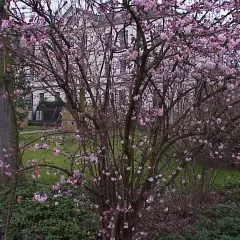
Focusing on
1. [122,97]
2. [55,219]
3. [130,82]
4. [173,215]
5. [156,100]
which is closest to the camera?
[130,82]

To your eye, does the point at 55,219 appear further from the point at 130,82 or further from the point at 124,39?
the point at 124,39

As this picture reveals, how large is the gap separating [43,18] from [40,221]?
304cm

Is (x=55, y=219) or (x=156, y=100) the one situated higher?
(x=156, y=100)

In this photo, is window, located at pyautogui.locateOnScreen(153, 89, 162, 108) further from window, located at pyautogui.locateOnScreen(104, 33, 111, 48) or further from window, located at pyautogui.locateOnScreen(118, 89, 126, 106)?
window, located at pyautogui.locateOnScreen(104, 33, 111, 48)

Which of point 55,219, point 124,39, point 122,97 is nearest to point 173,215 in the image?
point 55,219

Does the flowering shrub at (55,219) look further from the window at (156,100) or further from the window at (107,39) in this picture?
the window at (107,39)

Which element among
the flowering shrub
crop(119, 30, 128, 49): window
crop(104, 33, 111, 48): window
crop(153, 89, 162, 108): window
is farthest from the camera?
the flowering shrub

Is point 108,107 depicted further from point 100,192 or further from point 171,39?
point 171,39

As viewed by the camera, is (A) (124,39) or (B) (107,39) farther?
(B) (107,39)

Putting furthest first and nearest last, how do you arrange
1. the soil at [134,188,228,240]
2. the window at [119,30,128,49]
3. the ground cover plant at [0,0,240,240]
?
the soil at [134,188,228,240], the window at [119,30,128,49], the ground cover plant at [0,0,240,240]

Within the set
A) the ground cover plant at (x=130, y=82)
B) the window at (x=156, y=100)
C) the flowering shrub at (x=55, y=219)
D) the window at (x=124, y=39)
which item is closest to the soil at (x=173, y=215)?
the flowering shrub at (x=55, y=219)

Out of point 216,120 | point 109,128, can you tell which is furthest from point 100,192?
point 216,120

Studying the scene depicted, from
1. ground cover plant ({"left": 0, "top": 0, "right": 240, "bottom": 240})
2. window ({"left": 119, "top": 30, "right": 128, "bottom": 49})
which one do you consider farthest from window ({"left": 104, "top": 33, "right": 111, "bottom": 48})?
window ({"left": 119, "top": 30, "right": 128, "bottom": 49})

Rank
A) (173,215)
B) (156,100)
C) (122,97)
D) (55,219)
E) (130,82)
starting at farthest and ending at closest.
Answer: (173,215) < (55,219) < (122,97) < (156,100) < (130,82)
